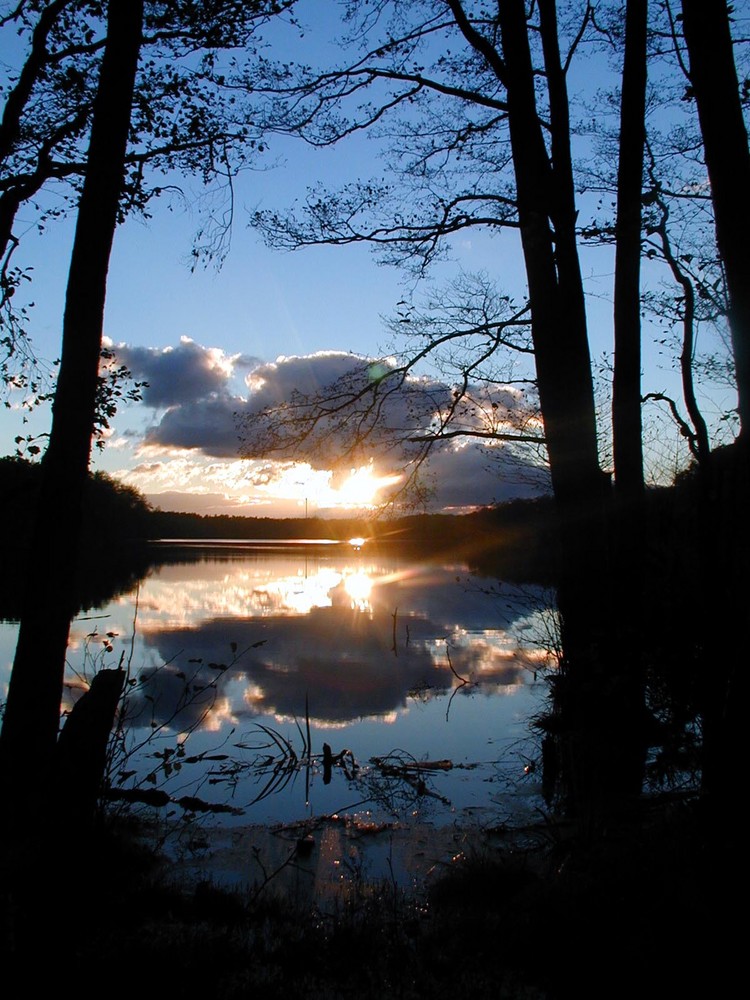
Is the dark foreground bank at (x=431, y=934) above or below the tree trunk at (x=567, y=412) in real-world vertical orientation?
below

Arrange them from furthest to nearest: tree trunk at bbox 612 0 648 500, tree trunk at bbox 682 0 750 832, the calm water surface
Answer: tree trunk at bbox 612 0 648 500
the calm water surface
tree trunk at bbox 682 0 750 832

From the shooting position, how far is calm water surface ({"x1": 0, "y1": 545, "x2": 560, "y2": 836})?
21.4ft

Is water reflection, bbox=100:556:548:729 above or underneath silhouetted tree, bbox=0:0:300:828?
underneath

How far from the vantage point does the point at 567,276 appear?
7.74m

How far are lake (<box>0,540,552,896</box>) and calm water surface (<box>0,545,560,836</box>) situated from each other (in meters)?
0.03

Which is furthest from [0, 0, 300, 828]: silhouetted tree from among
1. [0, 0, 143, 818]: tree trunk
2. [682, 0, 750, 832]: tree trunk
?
[682, 0, 750, 832]: tree trunk

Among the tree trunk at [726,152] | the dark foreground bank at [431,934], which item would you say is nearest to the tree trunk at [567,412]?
the tree trunk at [726,152]

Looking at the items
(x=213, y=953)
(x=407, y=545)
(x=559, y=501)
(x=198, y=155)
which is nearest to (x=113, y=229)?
(x=198, y=155)

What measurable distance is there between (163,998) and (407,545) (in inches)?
2989

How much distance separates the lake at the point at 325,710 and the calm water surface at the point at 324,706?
0.03 metres

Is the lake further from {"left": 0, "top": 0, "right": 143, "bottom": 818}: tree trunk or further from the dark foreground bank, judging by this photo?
the dark foreground bank

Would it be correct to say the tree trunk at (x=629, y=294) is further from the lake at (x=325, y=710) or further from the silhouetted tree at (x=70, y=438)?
the silhouetted tree at (x=70, y=438)

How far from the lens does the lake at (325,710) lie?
636 cm

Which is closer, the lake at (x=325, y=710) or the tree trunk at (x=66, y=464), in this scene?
the tree trunk at (x=66, y=464)
